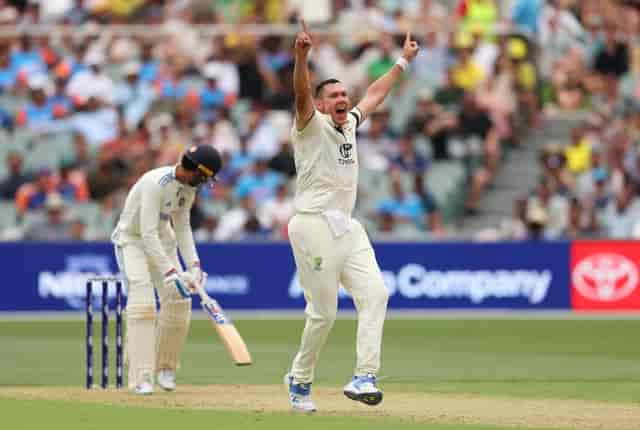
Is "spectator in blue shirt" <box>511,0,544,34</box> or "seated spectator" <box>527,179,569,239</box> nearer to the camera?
"seated spectator" <box>527,179,569,239</box>

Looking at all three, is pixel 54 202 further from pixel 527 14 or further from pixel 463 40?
pixel 527 14

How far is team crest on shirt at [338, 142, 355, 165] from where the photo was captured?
1096 centimetres

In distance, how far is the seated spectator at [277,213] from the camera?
74.0ft

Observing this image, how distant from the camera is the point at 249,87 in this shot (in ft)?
81.3

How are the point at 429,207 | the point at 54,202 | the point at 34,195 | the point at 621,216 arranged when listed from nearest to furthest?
the point at 54,202, the point at 621,216, the point at 34,195, the point at 429,207

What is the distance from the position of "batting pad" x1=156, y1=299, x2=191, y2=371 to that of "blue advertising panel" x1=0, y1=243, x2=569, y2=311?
28.0 ft

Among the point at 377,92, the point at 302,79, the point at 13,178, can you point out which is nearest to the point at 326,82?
the point at 377,92

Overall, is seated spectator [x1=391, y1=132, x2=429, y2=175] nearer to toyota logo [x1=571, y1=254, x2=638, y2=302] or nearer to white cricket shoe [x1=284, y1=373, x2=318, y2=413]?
toyota logo [x1=571, y1=254, x2=638, y2=302]

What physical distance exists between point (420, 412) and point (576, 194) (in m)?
11.9

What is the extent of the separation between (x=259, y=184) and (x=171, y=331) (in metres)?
10.1

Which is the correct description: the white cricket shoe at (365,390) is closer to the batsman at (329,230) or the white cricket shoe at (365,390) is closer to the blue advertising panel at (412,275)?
the batsman at (329,230)

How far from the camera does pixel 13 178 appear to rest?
23375 mm

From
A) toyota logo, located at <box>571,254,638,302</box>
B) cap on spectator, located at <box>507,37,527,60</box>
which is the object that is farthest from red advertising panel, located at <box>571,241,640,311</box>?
cap on spectator, located at <box>507,37,527,60</box>

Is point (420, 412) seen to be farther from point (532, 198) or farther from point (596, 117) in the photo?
point (596, 117)
